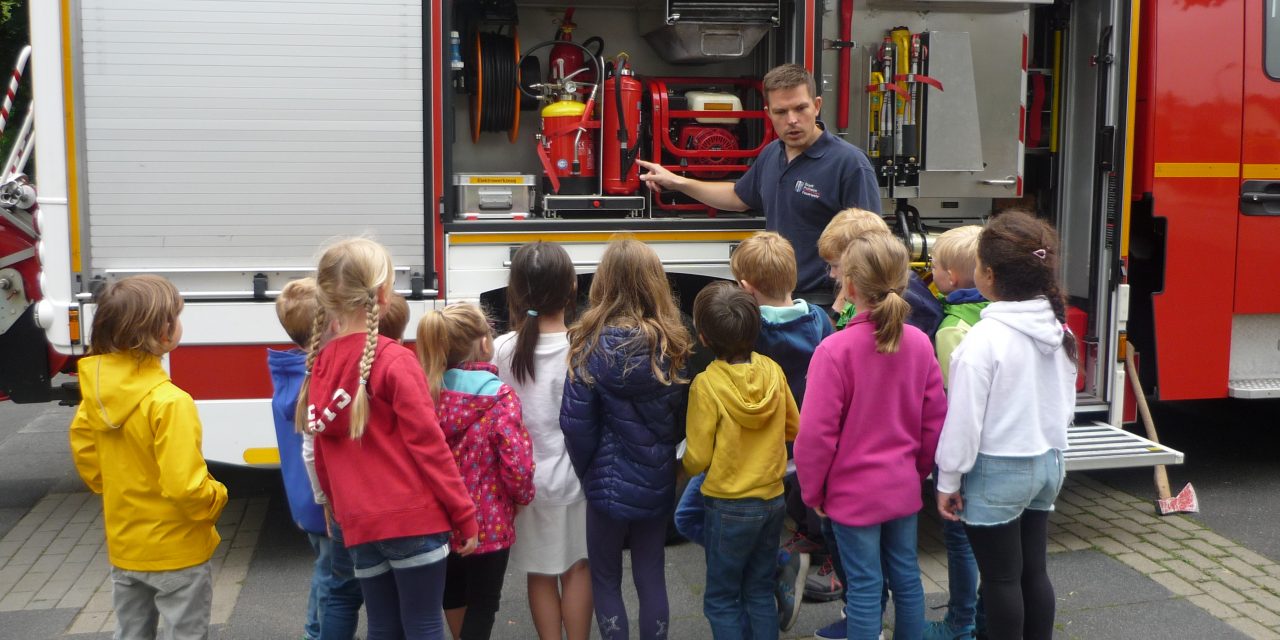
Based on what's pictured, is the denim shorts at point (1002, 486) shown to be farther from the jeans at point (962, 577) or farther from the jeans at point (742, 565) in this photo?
the jeans at point (742, 565)

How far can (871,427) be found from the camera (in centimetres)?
323

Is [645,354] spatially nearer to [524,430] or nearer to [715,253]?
[524,430]

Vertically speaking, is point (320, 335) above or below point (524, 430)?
above

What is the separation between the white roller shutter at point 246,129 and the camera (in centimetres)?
430

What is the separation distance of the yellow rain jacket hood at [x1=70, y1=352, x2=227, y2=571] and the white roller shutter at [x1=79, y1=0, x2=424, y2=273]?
1421mm

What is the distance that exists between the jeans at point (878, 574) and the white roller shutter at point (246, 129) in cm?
224

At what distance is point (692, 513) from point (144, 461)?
1.63 metres

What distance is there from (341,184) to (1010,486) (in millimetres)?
2756

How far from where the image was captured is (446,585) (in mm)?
3398

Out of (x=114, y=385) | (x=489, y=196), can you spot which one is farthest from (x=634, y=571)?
(x=489, y=196)

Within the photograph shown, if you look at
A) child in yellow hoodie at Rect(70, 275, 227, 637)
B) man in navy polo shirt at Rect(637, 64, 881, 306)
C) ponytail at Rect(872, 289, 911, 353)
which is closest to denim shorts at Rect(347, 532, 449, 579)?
child in yellow hoodie at Rect(70, 275, 227, 637)

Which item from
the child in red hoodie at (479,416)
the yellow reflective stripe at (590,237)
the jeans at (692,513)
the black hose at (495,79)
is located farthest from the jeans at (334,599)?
the black hose at (495,79)

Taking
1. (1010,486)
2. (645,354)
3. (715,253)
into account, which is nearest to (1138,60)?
(715,253)

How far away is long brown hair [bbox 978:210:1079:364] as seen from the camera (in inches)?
124
